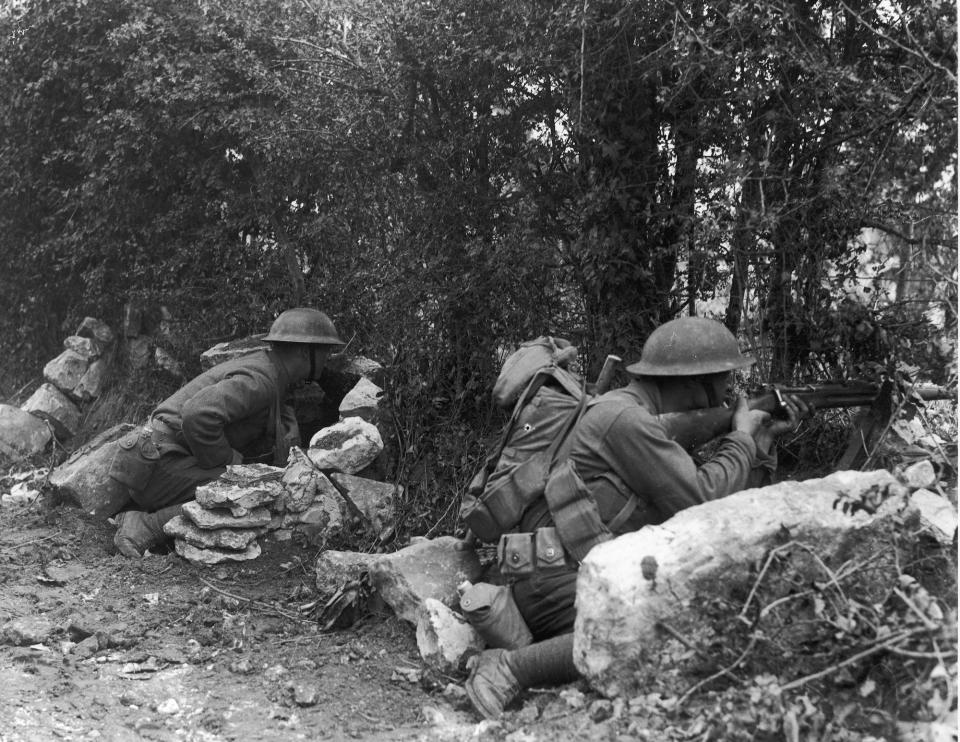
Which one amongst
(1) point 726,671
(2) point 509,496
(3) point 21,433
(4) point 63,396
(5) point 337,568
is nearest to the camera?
(1) point 726,671

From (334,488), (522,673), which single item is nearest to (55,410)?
(334,488)

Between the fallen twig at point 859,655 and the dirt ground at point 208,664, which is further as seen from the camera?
the dirt ground at point 208,664

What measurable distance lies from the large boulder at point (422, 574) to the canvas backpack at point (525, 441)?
46 centimetres

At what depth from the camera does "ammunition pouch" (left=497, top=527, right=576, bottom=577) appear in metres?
4.25

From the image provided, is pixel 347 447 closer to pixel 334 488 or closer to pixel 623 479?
pixel 334 488

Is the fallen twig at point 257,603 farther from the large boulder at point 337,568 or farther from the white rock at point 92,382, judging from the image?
the white rock at point 92,382

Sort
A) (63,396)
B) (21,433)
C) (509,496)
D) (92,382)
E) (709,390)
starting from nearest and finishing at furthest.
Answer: (509,496), (709,390), (21,433), (63,396), (92,382)

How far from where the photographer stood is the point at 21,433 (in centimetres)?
867

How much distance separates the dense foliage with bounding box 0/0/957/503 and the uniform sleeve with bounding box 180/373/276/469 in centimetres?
99

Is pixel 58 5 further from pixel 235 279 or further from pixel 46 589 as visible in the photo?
pixel 46 589

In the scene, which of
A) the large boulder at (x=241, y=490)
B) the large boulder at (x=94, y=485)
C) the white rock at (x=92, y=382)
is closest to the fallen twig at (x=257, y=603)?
the large boulder at (x=241, y=490)

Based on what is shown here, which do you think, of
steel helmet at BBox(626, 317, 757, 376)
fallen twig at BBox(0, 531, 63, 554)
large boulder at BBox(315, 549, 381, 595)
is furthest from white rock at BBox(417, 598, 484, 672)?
fallen twig at BBox(0, 531, 63, 554)

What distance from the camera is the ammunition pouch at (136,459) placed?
6.59m

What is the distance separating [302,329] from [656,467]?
3.36 m
